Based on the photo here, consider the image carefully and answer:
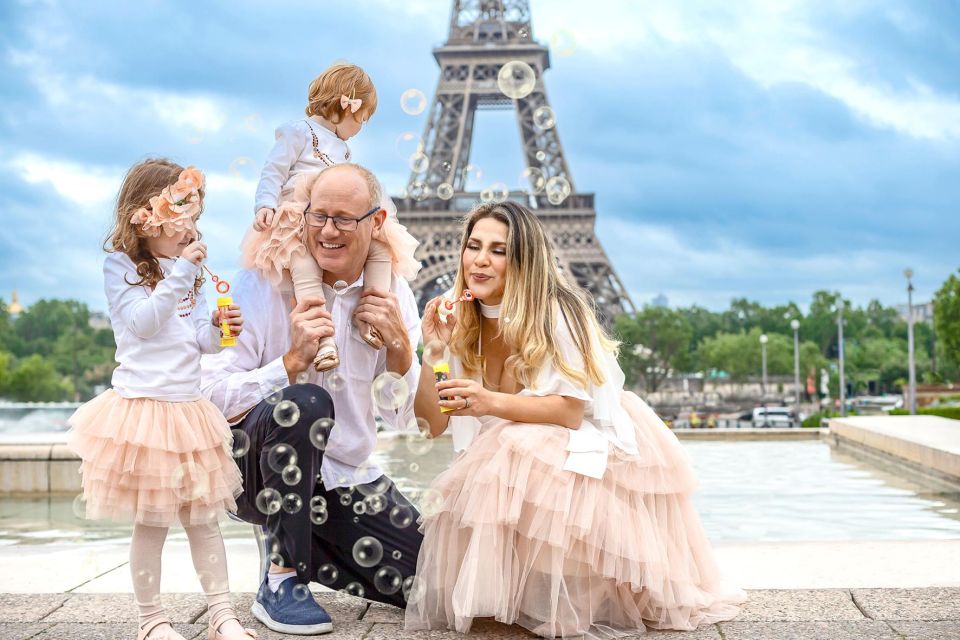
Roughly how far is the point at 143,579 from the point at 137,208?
1.07 m

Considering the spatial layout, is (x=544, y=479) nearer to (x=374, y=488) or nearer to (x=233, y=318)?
(x=374, y=488)

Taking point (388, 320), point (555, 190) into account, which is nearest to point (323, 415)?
point (388, 320)

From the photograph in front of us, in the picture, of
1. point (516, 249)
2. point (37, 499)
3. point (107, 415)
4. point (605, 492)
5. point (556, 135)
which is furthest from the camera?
point (556, 135)

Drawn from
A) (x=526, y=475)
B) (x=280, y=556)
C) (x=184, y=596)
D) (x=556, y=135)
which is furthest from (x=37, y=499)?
(x=556, y=135)

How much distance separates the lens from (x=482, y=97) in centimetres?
4094

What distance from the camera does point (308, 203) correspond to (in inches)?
133

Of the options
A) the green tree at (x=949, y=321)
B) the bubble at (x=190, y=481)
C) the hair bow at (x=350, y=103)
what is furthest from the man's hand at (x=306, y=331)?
the green tree at (x=949, y=321)

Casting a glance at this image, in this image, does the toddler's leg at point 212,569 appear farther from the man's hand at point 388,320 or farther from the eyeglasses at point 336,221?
the eyeglasses at point 336,221

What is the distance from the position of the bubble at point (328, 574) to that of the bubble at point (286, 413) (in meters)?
0.65

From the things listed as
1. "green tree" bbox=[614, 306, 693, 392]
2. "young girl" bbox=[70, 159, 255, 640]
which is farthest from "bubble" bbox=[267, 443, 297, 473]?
"green tree" bbox=[614, 306, 693, 392]

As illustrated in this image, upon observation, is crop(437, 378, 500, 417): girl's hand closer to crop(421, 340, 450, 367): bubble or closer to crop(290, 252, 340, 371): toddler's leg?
crop(421, 340, 450, 367): bubble

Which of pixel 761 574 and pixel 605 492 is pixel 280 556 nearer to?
pixel 605 492

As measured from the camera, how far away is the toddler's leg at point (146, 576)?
9.80 feet

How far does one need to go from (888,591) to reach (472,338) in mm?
1561
